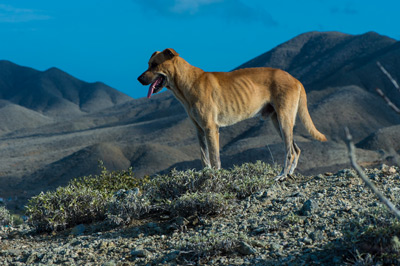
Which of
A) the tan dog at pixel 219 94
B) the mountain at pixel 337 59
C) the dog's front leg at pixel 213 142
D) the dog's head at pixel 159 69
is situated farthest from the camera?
the mountain at pixel 337 59

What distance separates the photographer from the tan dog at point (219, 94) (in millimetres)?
7363

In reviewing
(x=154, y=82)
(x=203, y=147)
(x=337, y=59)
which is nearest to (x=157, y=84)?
(x=154, y=82)

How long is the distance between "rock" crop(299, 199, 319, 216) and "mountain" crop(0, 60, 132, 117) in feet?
317

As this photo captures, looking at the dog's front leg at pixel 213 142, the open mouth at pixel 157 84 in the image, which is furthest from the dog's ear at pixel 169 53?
the dog's front leg at pixel 213 142

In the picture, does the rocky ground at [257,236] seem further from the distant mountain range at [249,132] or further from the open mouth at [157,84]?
the open mouth at [157,84]

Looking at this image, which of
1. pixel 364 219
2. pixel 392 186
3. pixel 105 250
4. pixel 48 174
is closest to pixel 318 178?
pixel 392 186

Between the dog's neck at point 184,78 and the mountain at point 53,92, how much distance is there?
93998 mm

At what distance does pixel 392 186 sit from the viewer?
6688mm

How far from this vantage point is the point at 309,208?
5.64m

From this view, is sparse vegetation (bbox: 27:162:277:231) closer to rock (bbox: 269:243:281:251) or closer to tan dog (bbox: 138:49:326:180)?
tan dog (bbox: 138:49:326:180)

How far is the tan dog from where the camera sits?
736cm

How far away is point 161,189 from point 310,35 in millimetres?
81573

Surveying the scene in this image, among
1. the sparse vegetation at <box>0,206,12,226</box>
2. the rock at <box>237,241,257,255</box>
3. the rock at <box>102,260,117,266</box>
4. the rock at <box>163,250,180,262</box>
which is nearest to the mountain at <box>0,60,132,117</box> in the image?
the sparse vegetation at <box>0,206,12,226</box>

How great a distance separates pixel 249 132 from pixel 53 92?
87.2 meters
